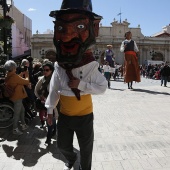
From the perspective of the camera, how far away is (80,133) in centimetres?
346

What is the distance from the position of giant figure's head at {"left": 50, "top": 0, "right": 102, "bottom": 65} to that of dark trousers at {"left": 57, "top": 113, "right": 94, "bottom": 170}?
67 centimetres

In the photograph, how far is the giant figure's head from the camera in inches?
127

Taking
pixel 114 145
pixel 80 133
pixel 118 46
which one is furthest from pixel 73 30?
pixel 118 46

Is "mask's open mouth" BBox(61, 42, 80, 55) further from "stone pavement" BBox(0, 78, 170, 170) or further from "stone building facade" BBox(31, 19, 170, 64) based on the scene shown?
"stone building facade" BBox(31, 19, 170, 64)

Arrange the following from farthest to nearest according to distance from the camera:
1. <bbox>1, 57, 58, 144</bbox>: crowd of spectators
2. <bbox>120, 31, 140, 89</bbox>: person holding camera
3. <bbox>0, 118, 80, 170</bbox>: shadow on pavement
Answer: <bbox>120, 31, 140, 89</bbox>: person holding camera → <bbox>1, 57, 58, 144</bbox>: crowd of spectators → <bbox>0, 118, 80, 170</bbox>: shadow on pavement

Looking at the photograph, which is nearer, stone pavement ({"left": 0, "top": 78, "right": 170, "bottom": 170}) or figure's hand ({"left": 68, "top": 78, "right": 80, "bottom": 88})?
figure's hand ({"left": 68, "top": 78, "right": 80, "bottom": 88})

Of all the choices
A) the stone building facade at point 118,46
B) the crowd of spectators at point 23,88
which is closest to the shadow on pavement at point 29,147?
the crowd of spectators at point 23,88

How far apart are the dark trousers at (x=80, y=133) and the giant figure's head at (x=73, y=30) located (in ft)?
2.20

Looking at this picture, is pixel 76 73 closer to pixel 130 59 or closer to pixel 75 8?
pixel 75 8

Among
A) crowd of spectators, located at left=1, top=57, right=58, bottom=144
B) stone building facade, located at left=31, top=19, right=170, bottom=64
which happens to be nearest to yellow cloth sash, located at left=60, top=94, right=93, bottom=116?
crowd of spectators, located at left=1, top=57, right=58, bottom=144

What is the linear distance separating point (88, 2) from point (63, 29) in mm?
428

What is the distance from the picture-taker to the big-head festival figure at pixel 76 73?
325cm

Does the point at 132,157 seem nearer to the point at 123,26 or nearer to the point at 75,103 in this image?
the point at 75,103

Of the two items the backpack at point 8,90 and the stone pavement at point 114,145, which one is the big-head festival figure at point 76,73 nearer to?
the stone pavement at point 114,145
